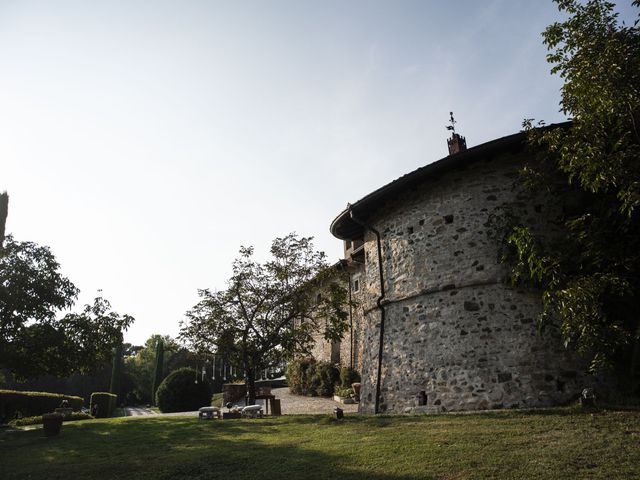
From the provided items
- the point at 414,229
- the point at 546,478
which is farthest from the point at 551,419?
the point at 414,229

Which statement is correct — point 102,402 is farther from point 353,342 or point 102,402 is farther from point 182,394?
point 353,342

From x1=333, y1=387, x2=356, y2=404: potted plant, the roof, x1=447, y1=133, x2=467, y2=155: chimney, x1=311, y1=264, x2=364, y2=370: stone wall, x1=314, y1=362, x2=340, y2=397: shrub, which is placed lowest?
x1=333, y1=387, x2=356, y2=404: potted plant

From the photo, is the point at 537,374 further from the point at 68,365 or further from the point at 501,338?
the point at 68,365

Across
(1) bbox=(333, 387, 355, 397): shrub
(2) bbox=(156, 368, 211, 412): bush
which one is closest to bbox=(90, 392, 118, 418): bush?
(2) bbox=(156, 368, 211, 412): bush

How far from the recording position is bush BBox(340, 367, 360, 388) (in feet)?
62.2

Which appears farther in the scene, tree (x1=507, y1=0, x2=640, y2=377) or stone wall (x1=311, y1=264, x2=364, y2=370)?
stone wall (x1=311, y1=264, x2=364, y2=370)

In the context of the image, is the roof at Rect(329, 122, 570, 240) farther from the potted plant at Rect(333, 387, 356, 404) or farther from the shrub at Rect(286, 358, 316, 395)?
the shrub at Rect(286, 358, 316, 395)

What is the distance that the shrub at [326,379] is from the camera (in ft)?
66.9

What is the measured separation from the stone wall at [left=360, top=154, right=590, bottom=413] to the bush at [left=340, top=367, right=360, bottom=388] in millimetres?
6624

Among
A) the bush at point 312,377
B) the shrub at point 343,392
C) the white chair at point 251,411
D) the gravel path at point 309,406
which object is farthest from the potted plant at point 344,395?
the white chair at point 251,411

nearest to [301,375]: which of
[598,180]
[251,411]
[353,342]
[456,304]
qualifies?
[353,342]

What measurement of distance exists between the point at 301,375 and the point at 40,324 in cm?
1282

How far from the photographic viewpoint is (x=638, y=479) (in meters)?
4.28

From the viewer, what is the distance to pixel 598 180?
6746 millimetres
